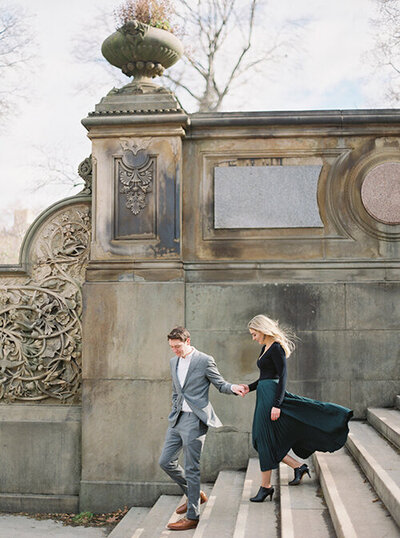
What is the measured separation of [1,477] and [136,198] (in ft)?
12.6

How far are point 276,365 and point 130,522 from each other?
2.69 metres

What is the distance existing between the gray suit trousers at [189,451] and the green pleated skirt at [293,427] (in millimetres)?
540

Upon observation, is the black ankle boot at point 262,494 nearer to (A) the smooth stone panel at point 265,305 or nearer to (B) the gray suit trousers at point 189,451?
(B) the gray suit trousers at point 189,451

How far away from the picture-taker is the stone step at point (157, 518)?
6.14m

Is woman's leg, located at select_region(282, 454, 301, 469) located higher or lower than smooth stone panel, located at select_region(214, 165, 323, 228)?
lower

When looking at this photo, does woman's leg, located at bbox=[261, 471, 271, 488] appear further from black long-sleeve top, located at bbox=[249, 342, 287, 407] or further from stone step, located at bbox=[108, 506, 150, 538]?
stone step, located at bbox=[108, 506, 150, 538]

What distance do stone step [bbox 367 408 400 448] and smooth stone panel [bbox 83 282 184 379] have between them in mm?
2416

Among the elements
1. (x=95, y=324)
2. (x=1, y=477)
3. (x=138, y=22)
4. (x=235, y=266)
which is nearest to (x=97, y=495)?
(x=1, y=477)

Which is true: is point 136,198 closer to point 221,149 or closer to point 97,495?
point 221,149

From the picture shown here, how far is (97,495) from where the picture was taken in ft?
25.1

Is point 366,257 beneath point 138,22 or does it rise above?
beneath

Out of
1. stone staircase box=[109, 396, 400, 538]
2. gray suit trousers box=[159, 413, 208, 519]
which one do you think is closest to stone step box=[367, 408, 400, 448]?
stone staircase box=[109, 396, 400, 538]

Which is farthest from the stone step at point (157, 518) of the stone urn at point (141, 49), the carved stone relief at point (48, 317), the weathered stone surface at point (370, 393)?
the stone urn at point (141, 49)

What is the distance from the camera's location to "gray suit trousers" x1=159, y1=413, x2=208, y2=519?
18.2ft
